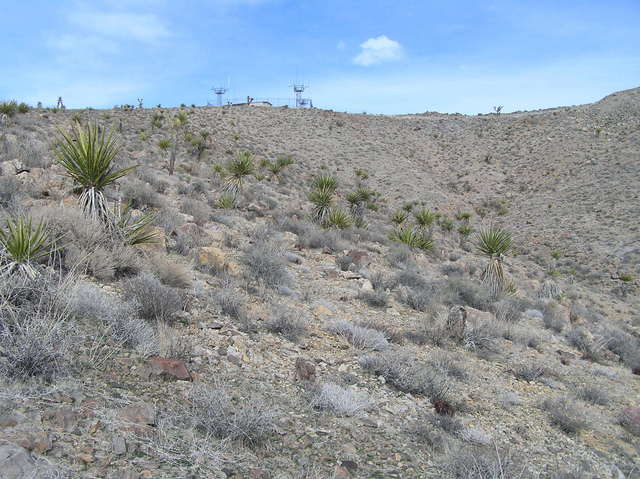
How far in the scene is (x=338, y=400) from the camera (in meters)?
4.49

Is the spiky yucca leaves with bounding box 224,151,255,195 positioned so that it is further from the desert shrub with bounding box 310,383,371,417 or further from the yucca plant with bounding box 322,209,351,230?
the desert shrub with bounding box 310,383,371,417

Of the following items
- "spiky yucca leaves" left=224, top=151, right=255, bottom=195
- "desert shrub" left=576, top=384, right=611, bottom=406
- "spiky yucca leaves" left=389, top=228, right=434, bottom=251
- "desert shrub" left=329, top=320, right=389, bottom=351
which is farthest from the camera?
"spiky yucca leaves" left=224, top=151, right=255, bottom=195

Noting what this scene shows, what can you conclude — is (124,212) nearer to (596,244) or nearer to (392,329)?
(392,329)

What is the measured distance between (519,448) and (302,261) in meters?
7.07

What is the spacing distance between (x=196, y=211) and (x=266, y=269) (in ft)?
Answer: 15.0

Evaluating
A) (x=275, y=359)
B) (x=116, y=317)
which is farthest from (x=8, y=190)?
(x=275, y=359)

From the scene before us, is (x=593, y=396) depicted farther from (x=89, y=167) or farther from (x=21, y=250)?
(x=89, y=167)

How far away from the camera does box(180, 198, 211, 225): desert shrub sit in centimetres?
1178

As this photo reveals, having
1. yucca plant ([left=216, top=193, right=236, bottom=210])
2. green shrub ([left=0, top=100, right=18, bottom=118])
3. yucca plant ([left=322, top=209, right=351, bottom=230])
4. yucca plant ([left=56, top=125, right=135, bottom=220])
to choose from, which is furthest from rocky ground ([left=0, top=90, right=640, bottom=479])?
green shrub ([left=0, top=100, right=18, bottom=118])

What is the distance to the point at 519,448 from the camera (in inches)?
186

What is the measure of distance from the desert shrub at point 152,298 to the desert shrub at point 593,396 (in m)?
6.37

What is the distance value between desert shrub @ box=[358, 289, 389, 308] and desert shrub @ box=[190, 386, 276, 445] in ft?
17.6

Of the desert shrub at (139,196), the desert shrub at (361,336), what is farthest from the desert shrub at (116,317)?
the desert shrub at (139,196)

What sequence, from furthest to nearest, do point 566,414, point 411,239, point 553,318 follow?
point 411,239, point 553,318, point 566,414
